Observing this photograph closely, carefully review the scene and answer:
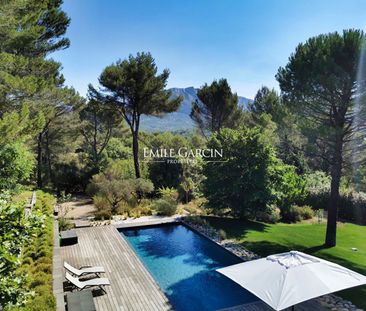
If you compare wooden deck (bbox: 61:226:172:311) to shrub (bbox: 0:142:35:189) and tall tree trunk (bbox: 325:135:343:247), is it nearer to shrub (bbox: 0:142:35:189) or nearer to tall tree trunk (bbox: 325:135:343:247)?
shrub (bbox: 0:142:35:189)

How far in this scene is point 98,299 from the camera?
23.5 ft

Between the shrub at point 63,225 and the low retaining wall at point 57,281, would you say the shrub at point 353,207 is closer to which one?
the shrub at point 63,225

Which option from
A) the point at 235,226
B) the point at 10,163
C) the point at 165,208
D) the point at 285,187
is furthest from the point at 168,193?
the point at 10,163

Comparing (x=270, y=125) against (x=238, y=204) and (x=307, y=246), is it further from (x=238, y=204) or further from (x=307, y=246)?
(x=307, y=246)

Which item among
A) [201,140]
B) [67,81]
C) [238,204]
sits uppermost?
[67,81]

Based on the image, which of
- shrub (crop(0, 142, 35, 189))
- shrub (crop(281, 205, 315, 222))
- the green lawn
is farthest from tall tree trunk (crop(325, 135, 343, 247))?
shrub (crop(0, 142, 35, 189))

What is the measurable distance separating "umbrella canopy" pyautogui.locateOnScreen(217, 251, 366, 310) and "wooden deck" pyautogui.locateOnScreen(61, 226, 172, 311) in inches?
95.9

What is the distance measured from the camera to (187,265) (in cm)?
973

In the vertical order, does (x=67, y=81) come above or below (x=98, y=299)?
above

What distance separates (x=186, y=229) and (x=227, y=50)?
11.6 metres

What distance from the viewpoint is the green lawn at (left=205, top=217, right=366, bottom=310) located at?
9.77m

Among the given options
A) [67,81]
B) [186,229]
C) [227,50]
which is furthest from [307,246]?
[67,81]

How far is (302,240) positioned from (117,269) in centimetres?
741

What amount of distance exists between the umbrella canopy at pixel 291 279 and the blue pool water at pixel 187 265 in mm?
2036
